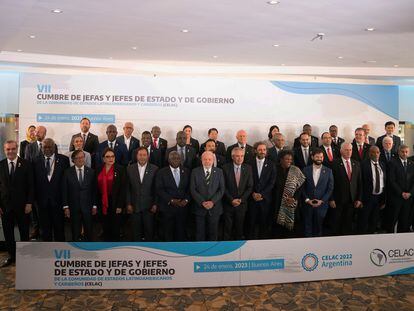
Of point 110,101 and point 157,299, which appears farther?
point 110,101

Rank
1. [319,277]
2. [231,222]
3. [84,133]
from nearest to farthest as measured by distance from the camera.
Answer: [319,277], [231,222], [84,133]

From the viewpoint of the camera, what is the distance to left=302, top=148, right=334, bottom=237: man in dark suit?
18.4ft

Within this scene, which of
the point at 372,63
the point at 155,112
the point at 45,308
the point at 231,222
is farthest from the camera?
the point at 155,112

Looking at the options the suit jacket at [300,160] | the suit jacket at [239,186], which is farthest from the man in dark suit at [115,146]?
the suit jacket at [300,160]

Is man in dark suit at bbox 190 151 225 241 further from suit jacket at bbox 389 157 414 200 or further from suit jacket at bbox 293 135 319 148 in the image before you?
suit jacket at bbox 293 135 319 148

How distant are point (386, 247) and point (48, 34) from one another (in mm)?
5251

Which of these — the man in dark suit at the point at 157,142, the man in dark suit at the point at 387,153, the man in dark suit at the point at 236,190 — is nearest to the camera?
the man in dark suit at the point at 236,190

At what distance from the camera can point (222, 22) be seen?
500 cm

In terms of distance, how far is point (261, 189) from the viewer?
5.70 metres

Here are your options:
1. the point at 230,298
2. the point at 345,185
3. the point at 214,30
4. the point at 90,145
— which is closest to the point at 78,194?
the point at 90,145

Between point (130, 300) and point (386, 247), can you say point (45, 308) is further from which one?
point (386, 247)

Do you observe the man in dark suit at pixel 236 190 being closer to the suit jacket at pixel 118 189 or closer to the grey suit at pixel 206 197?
the grey suit at pixel 206 197

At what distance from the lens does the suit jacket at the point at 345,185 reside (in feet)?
19.0

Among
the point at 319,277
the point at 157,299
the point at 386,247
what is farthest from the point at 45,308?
the point at 386,247
